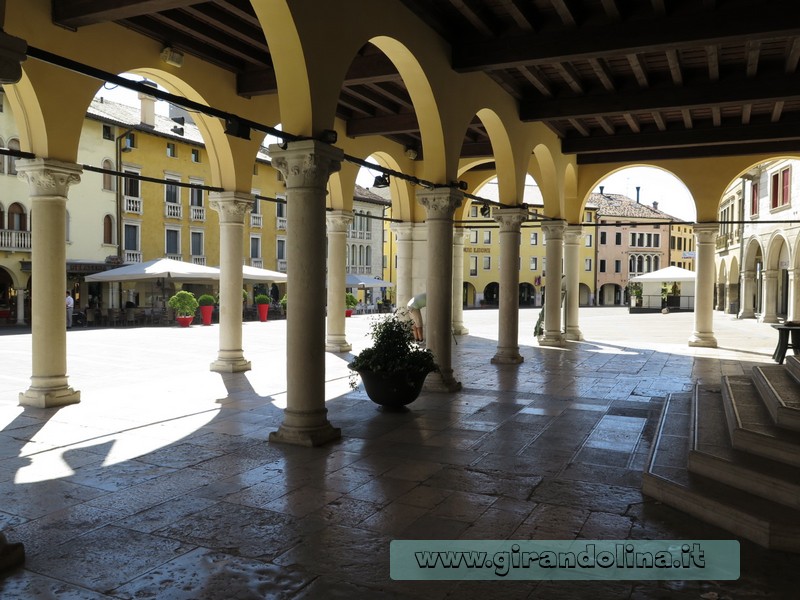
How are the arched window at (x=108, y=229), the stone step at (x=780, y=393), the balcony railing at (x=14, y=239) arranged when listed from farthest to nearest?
the arched window at (x=108, y=229) < the balcony railing at (x=14, y=239) < the stone step at (x=780, y=393)

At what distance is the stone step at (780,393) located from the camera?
218 inches

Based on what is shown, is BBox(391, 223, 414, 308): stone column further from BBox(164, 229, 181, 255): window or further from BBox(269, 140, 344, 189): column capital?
BBox(164, 229, 181, 255): window

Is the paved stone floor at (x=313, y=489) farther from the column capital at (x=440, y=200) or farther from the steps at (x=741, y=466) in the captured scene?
the column capital at (x=440, y=200)

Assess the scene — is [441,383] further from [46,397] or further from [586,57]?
[46,397]

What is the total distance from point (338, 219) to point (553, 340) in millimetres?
6140

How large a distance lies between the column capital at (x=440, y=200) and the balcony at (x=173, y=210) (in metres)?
26.0

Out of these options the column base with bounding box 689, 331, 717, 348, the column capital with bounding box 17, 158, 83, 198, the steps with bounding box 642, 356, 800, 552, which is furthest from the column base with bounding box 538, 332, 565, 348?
the column capital with bounding box 17, 158, 83, 198

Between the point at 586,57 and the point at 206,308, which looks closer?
the point at 586,57

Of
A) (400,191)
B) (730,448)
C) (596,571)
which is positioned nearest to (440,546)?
(596,571)

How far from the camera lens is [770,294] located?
28219mm

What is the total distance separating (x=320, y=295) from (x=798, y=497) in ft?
14.5

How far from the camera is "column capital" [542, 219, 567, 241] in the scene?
1581cm

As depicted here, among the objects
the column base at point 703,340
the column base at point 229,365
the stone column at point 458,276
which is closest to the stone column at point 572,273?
the column base at point 703,340

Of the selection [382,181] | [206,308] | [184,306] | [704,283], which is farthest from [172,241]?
[704,283]
